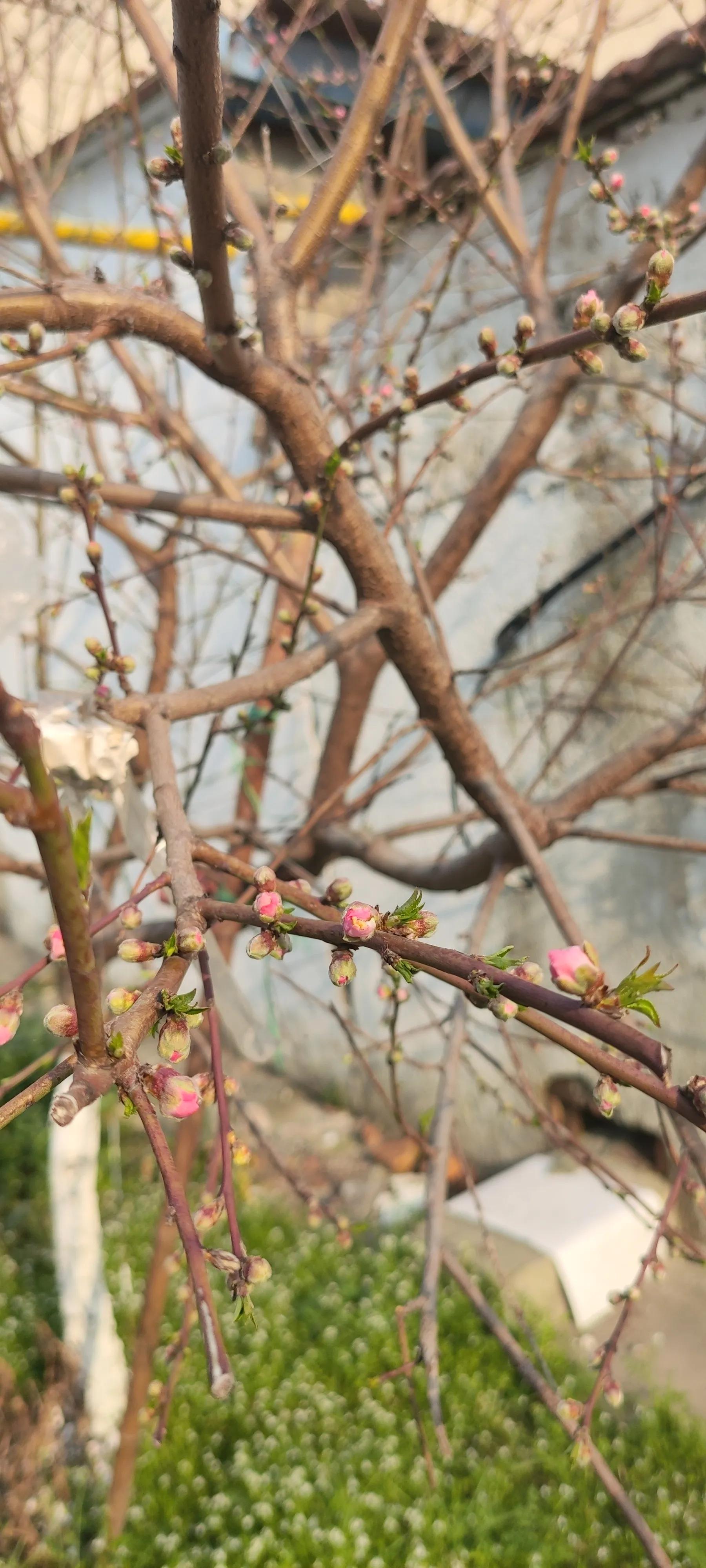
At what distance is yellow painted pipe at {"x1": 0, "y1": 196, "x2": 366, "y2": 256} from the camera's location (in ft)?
10.3

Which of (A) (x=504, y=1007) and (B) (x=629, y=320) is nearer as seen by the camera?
(A) (x=504, y=1007)

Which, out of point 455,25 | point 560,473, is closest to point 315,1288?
point 560,473

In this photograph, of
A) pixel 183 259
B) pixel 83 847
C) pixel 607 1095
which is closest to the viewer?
pixel 83 847

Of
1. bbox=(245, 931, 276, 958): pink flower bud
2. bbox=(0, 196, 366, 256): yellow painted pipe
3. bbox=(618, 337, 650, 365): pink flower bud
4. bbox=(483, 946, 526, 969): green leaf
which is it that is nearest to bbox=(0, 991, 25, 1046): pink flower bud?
bbox=(245, 931, 276, 958): pink flower bud

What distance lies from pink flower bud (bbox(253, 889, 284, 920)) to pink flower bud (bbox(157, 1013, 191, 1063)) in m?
0.08

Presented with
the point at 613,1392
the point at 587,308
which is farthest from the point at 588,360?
the point at 613,1392

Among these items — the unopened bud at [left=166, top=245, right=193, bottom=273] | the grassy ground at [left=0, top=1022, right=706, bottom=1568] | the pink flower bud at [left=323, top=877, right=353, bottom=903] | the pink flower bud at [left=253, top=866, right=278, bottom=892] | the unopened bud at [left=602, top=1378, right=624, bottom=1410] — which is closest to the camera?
the pink flower bud at [left=253, top=866, right=278, bottom=892]

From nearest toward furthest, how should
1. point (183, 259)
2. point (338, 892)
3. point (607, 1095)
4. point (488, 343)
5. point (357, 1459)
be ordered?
point (607, 1095) → point (338, 892) → point (183, 259) → point (488, 343) → point (357, 1459)

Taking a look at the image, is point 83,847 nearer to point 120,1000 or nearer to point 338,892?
point 120,1000

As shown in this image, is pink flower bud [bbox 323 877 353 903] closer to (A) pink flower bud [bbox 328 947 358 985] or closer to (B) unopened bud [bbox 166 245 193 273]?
(A) pink flower bud [bbox 328 947 358 985]

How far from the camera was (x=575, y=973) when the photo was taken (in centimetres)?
54

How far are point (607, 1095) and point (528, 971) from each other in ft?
0.30

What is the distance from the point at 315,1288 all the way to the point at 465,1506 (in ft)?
3.14

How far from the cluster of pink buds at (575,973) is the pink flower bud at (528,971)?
0.04 meters
